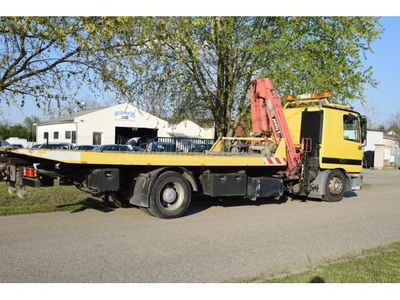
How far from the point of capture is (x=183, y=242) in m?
7.20

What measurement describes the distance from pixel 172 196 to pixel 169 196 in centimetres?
8

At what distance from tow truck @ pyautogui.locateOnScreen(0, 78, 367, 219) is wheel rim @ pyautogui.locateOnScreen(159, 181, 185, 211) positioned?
2 centimetres

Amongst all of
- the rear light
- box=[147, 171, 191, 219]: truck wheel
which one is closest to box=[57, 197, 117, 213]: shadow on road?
box=[147, 171, 191, 219]: truck wheel

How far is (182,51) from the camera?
1302 centimetres

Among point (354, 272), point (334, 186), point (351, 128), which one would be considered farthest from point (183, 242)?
point (351, 128)

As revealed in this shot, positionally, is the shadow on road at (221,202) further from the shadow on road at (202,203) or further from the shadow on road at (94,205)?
the shadow on road at (94,205)

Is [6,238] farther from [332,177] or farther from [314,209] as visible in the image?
[332,177]

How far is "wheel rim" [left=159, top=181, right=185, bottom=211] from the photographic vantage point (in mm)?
9328

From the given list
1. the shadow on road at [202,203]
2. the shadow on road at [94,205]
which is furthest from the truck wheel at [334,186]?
the shadow on road at [94,205]

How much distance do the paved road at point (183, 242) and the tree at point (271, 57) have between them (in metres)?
4.66

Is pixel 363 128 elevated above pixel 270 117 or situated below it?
below

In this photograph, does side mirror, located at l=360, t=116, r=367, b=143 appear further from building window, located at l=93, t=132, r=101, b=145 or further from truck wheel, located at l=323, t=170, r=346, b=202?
building window, located at l=93, t=132, r=101, b=145

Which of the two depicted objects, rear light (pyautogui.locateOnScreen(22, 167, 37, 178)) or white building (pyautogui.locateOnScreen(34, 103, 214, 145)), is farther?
white building (pyautogui.locateOnScreen(34, 103, 214, 145))

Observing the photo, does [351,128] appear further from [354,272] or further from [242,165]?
[354,272]
